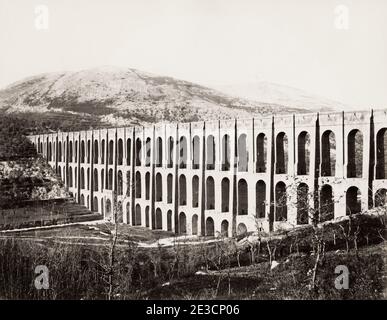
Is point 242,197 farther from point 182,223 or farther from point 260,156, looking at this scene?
point 182,223

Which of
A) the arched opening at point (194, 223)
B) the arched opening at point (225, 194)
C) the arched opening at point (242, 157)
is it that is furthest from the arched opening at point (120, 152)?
the arched opening at point (225, 194)

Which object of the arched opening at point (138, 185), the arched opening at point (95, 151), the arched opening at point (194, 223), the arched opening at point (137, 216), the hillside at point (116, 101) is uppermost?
the hillside at point (116, 101)

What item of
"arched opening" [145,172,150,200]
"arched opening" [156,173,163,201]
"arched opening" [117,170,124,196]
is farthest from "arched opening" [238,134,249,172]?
"arched opening" [117,170,124,196]

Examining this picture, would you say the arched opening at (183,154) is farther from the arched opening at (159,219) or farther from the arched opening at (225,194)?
the arched opening at (225,194)

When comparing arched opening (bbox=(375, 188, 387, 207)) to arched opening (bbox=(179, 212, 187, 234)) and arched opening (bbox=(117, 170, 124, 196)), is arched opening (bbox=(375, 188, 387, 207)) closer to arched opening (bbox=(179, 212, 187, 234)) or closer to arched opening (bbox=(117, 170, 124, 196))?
arched opening (bbox=(179, 212, 187, 234))

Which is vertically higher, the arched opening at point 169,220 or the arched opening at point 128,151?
the arched opening at point 128,151

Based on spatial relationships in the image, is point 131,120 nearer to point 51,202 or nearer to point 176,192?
point 51,202
